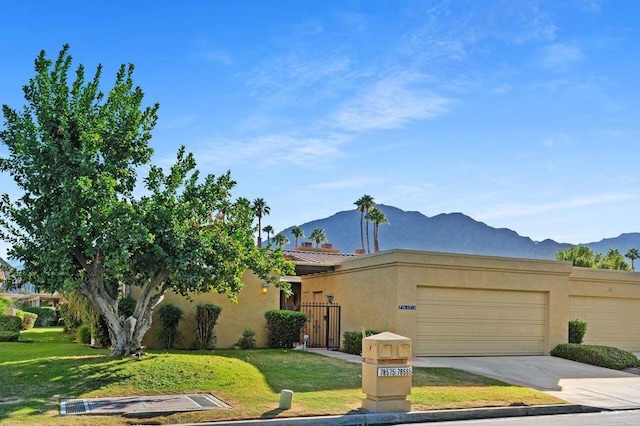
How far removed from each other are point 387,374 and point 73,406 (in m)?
5.73

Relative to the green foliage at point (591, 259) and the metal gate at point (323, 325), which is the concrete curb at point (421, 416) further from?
the green foliage at point (591, 259)

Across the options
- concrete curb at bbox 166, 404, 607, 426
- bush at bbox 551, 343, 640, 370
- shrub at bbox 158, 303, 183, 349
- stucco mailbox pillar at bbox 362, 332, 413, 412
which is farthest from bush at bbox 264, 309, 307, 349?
concrete curb at bbox 166, 404, 607, 426

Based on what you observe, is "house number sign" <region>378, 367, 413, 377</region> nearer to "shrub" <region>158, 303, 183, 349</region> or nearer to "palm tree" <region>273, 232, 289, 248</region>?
"palm tree" <region>273, 232, 289, 248</region>

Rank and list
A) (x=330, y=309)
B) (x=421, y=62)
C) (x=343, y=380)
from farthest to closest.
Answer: (x=330, y=309) → (x=421, y=62) → (x=343, y=380)

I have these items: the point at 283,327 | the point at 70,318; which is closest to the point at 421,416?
the point at 283,327

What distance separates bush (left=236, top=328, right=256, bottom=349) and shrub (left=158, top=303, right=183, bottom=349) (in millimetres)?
2452

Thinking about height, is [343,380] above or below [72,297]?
below

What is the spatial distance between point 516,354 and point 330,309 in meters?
7.42

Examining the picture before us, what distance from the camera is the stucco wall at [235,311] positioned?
73.1 feet

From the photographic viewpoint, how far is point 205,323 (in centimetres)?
2192

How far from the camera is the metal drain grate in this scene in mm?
11188

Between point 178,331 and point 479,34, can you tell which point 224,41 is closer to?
point 479,34

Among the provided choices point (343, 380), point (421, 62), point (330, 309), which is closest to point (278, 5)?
point (421, 62)

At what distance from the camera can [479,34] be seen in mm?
17281
